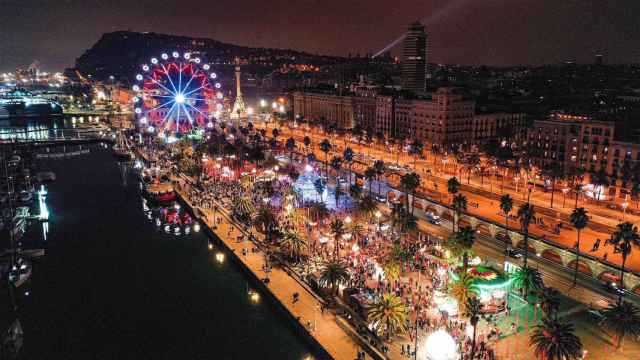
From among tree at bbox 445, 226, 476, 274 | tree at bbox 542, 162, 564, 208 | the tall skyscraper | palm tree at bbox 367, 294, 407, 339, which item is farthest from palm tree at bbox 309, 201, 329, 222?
the tall skyscraper

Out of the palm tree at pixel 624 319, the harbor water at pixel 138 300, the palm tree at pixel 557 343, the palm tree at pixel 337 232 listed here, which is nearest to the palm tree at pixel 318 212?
the palm tree at pixel 337 232

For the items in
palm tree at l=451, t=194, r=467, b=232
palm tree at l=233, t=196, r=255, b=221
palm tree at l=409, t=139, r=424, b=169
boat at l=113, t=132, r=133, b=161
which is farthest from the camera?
boat at l=113, t=132, r=133, b=161

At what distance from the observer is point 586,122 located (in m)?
78.5

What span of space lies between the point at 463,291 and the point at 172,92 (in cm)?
7902

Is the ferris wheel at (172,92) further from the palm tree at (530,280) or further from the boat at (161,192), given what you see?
the palm tree at (530,280)

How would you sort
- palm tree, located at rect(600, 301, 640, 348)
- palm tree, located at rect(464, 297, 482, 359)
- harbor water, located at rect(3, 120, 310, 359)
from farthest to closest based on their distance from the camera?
harbor water, located at rect(3, 120, 310, 359)
palm tree, located at rect(464, 297, 482, 359)
palm tree, located at rect(600, 301, 640, 348)

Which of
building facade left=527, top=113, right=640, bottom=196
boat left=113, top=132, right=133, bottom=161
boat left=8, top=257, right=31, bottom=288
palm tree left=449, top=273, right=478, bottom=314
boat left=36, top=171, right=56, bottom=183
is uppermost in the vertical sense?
building facade left=527, top=113, right=640, bottom=196

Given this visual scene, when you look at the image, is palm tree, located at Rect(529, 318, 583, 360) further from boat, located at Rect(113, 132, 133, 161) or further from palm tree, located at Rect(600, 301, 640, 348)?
boat, located at Rect(113, 132, 133, 161)

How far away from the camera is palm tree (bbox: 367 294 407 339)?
33.9 metres

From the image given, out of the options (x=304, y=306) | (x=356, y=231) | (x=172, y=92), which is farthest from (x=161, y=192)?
(x=304, y=306)

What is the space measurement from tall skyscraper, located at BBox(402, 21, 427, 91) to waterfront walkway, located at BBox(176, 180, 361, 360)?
500 feet

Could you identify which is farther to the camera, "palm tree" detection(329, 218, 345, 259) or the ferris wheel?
the ferris wheel

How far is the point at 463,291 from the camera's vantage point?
3566cm

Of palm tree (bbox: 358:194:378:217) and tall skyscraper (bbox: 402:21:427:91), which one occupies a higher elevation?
tall skyscraper (bbox: 402:21:427:91)
